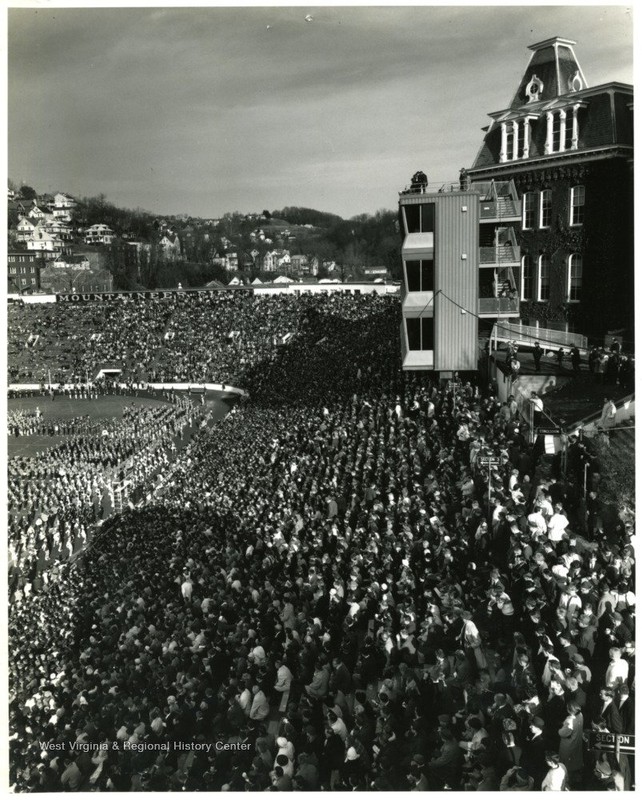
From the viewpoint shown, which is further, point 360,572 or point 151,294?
point 151,294

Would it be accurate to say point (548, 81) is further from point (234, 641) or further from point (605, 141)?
point (234, 641)

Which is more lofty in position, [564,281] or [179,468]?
[564,281]

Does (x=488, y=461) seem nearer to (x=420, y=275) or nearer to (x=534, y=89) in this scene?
(x=420, y=275)

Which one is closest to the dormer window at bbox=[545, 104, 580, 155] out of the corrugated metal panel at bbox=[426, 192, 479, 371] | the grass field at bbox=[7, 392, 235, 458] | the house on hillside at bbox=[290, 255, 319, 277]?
the corrugated metal panel at bbox=[426, 192, 479, 371]

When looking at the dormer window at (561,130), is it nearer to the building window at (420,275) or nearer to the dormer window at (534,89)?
the dormer window at (534,89)

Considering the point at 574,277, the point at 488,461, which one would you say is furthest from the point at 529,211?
the point at 488,461

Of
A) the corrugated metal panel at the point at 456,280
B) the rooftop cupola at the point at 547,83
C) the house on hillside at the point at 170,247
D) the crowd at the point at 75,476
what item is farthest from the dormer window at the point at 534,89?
the house on hillside at the point at 170,247

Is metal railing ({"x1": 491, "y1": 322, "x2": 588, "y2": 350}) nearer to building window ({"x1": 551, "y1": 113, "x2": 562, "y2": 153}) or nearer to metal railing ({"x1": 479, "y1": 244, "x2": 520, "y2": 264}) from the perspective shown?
metal railing ({"x1": 479, "y1": 244, "x2": 520, "y2": 264})

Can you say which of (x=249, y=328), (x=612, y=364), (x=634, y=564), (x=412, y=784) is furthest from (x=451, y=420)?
(x=249, y=328)

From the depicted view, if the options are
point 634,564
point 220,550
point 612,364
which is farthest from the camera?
point 612,364
